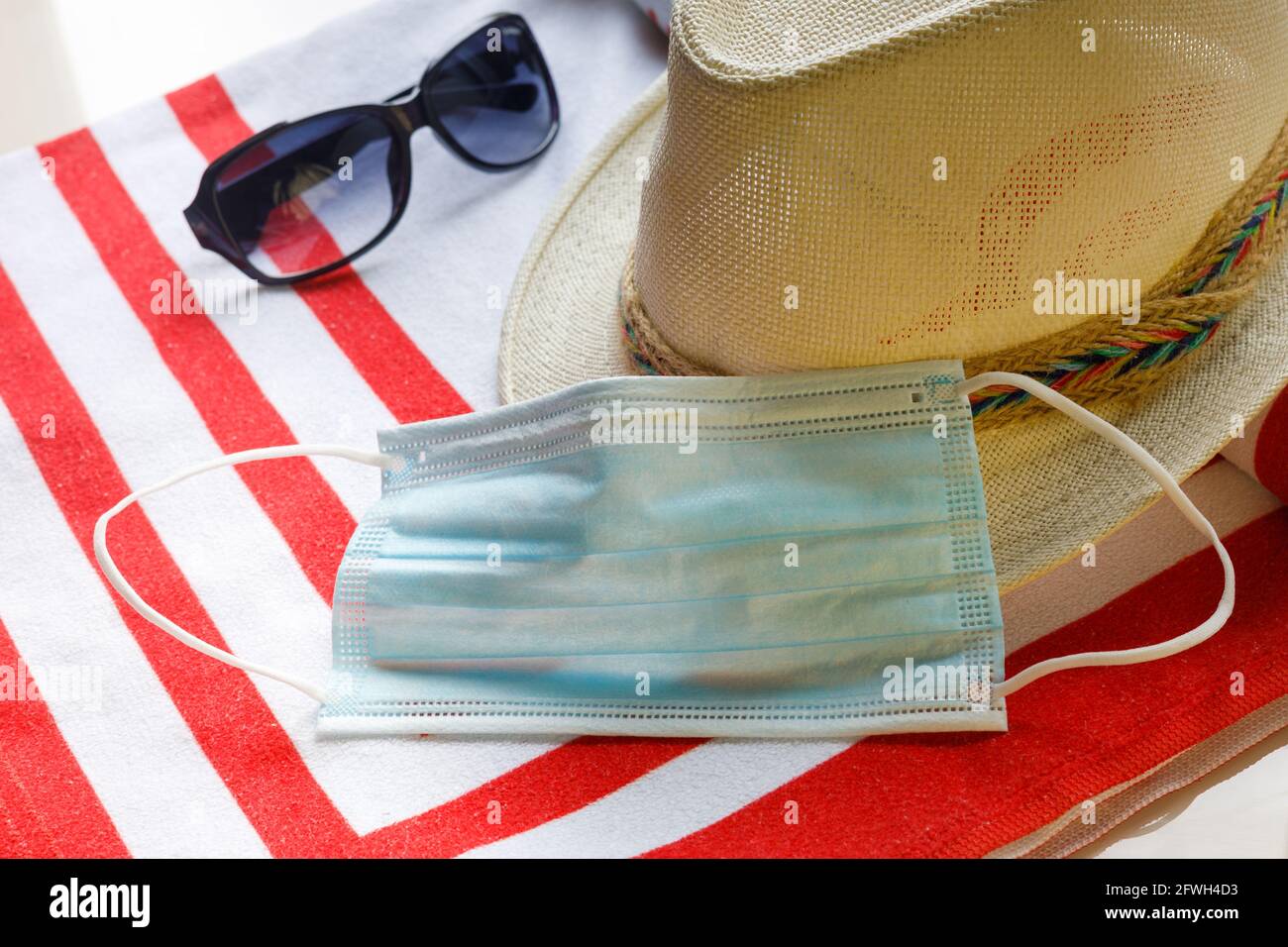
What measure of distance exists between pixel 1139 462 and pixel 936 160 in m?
0.20

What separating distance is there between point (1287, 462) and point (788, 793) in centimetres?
36

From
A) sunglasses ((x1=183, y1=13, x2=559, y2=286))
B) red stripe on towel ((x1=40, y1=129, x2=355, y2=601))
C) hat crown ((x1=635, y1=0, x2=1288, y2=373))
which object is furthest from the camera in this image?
sunglasses ((x1=183, y1=13, x2=559, y2=286))

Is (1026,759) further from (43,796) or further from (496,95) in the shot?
(496,95)

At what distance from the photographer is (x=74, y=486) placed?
869 millimetres

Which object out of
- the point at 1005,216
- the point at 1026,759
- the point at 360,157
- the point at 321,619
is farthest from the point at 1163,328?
the point at 360,157

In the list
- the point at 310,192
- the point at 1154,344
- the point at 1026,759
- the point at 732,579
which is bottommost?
the point at 1026,759

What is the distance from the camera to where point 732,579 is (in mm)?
709

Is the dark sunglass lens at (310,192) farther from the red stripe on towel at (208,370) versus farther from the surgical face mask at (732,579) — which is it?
the surgical face mask at (732,579)

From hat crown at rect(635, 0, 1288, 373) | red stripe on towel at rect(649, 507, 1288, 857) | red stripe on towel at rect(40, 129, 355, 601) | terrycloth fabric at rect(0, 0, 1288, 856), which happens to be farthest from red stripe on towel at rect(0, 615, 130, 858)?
hat crown at rect(635, 0, 1288, 373)

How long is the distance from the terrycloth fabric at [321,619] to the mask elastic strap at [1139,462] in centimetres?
4

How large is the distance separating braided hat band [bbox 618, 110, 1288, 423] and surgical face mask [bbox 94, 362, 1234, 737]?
3 centimetres

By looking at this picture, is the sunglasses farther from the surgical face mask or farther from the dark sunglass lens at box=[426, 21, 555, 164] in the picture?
the surgical face mask

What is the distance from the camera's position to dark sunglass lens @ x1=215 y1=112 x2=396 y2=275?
3.30 feet
